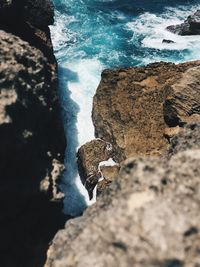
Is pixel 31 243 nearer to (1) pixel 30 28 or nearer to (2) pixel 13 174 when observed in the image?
(2) pixel 13 174

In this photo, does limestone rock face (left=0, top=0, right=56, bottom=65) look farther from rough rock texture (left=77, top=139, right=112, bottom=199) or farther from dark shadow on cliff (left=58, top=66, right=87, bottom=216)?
rough rock texture (left=77, top=139, right=112, bottom=199)

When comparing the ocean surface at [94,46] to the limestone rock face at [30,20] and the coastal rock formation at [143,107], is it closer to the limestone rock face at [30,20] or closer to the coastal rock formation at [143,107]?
the coastal rock formation at [143,107]

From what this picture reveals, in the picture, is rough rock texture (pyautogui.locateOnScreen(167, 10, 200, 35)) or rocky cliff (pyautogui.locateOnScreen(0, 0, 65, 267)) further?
rough rock texture (pyautogui.locateOnScreen(167, 10, 200, 35))

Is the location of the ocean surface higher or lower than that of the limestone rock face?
lower

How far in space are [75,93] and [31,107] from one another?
15038 mm

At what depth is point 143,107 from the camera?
23.6 metres

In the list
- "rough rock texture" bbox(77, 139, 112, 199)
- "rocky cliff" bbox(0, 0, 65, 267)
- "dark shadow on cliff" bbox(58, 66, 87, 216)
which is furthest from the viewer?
"rough rock texture" bbox(77, 139, 112, 199)

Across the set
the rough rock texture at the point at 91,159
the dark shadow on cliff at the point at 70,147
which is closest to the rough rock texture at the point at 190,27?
the dark shadow on cliff at the point at 70,147

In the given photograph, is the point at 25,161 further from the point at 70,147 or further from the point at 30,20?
the point at 30,20

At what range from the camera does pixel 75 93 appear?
30219 mm

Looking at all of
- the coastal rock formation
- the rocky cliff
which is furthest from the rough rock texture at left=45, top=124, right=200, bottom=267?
the coastal rock formation

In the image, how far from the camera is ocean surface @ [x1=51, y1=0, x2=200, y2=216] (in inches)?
1046

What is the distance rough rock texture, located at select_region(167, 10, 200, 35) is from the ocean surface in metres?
0.62

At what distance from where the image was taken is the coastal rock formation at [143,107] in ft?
72.0
